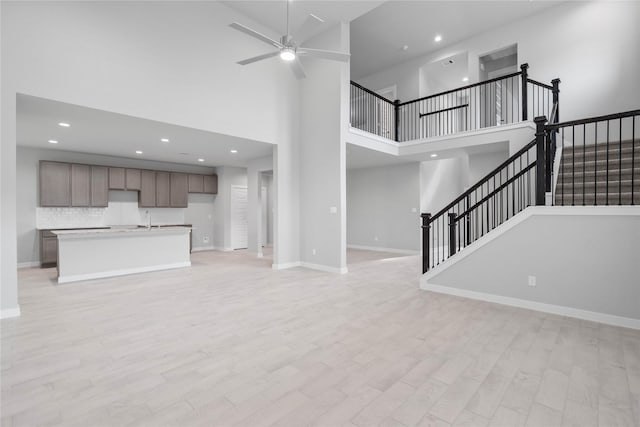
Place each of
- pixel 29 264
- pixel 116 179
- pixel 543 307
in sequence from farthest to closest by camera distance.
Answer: pixel 116 179 → pixel 29 264 → pixel 543 307

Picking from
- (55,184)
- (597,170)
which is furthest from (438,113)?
(55,184)

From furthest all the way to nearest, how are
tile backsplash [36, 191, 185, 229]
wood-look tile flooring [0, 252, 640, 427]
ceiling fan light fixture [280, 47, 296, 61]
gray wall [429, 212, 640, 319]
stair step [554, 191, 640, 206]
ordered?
tile backsplash [36, 191, 185, 229]
stair step [554, 191, 640, 206]
ceiling fan light fixture [280, 47, 296, 61]
gray wall [429, 212, 640, 319]
wood-look tile flooring [0, 252, 640, 427]

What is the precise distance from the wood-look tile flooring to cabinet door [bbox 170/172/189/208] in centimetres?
501

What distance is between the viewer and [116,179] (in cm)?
798

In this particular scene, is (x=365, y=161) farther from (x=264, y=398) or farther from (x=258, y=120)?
(x=264, y=398)

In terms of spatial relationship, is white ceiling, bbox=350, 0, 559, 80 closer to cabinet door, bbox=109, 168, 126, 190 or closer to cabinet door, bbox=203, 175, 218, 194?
cabinet door, bbox=203, 175, 218, 194

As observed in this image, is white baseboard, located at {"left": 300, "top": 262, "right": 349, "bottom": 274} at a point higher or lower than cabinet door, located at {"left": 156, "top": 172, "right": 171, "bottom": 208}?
lower

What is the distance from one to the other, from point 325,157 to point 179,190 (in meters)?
5.20

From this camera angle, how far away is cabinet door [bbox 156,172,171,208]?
345 inches

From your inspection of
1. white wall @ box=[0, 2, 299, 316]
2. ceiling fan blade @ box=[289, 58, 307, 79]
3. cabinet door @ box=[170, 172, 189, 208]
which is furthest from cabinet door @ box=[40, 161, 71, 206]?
ceiling fan blade @ box=[289, 58, 307, 79]

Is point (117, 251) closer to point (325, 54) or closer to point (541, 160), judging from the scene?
point (325, 54)

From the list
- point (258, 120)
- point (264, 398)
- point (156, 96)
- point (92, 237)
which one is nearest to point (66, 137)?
point (92, 237)

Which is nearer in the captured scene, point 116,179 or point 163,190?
point 116,179

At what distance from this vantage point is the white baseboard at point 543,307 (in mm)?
3262
